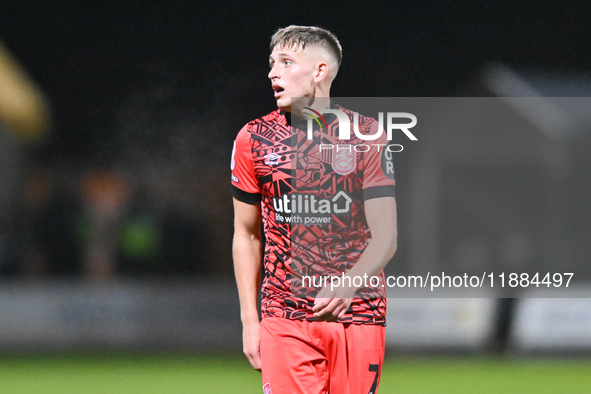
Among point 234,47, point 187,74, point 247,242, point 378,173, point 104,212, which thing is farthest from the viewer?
point 104,212

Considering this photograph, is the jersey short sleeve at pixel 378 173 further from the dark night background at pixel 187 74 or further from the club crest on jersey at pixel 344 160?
the dark night background at pixel 187 74

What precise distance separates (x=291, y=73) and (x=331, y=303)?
83cm

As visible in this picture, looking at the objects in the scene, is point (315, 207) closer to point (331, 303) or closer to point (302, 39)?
point (331, 303)

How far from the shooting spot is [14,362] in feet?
20.9

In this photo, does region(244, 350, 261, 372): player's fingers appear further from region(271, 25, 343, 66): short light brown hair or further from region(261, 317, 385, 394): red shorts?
region(271, 25, 343, 66): short light brown hair

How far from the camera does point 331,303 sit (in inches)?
89.0

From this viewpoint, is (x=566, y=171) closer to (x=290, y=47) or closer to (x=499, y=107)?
(x=499, y=107)

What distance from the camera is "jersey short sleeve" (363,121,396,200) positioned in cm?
236

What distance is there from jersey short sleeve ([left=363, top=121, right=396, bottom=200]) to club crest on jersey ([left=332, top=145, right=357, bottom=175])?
0.05 metres

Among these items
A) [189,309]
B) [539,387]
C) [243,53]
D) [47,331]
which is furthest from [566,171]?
[47,331]

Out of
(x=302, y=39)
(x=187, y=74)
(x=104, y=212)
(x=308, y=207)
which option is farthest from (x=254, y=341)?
(x=104, y=212)

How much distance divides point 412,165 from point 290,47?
4600mm

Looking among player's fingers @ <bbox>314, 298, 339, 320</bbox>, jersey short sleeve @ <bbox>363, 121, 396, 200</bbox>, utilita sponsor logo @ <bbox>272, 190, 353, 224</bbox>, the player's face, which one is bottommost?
player's fingers @ <bbox>314, 298, 339, 320</bbox>

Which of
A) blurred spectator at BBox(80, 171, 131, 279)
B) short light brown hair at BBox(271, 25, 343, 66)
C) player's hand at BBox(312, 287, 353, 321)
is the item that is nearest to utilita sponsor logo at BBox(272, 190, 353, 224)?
player's hand at BBox(312, 287, 353, 321)
